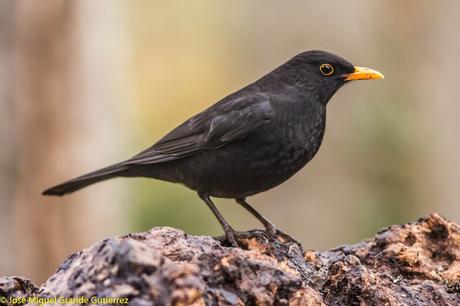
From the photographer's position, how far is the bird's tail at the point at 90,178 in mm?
6527

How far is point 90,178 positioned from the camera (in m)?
6.64

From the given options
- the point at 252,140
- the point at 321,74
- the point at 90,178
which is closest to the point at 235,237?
the point at 252,140

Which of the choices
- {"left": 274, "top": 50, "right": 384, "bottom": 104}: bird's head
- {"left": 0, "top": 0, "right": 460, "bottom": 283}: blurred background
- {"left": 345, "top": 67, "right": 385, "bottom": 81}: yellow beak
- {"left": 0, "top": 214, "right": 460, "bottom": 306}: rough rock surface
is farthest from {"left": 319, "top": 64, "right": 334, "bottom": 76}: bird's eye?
{"left": 0, "top": 0, "right": 460, "bottom": 283}: blurred background

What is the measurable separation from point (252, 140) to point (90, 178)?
1656 millimetres

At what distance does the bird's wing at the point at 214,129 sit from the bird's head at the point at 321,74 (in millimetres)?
428

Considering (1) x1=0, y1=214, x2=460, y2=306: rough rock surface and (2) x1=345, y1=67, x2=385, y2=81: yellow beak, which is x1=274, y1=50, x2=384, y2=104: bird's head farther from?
(1) x1=0, y1=214, x2=460, y2=306: rough rock surface

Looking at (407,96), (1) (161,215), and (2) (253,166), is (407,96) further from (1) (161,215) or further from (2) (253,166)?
(2) (253,166)

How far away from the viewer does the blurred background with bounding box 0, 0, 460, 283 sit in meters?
10.1

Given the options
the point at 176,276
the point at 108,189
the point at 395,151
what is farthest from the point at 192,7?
the point at 176,276

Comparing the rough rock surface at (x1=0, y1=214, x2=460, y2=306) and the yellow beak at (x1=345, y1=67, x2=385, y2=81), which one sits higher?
the yellow beak at (x1=345, y1=67, x2=385, y2=81)

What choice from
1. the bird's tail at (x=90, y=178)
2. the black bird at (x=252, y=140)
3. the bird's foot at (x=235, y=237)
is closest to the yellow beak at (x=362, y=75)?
the black bird at (x=252, y=140)

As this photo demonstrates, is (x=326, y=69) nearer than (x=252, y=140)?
No

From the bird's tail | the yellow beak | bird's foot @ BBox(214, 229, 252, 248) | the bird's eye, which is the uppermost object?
the bird's eye

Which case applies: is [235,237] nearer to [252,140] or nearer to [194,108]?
[252,140]
